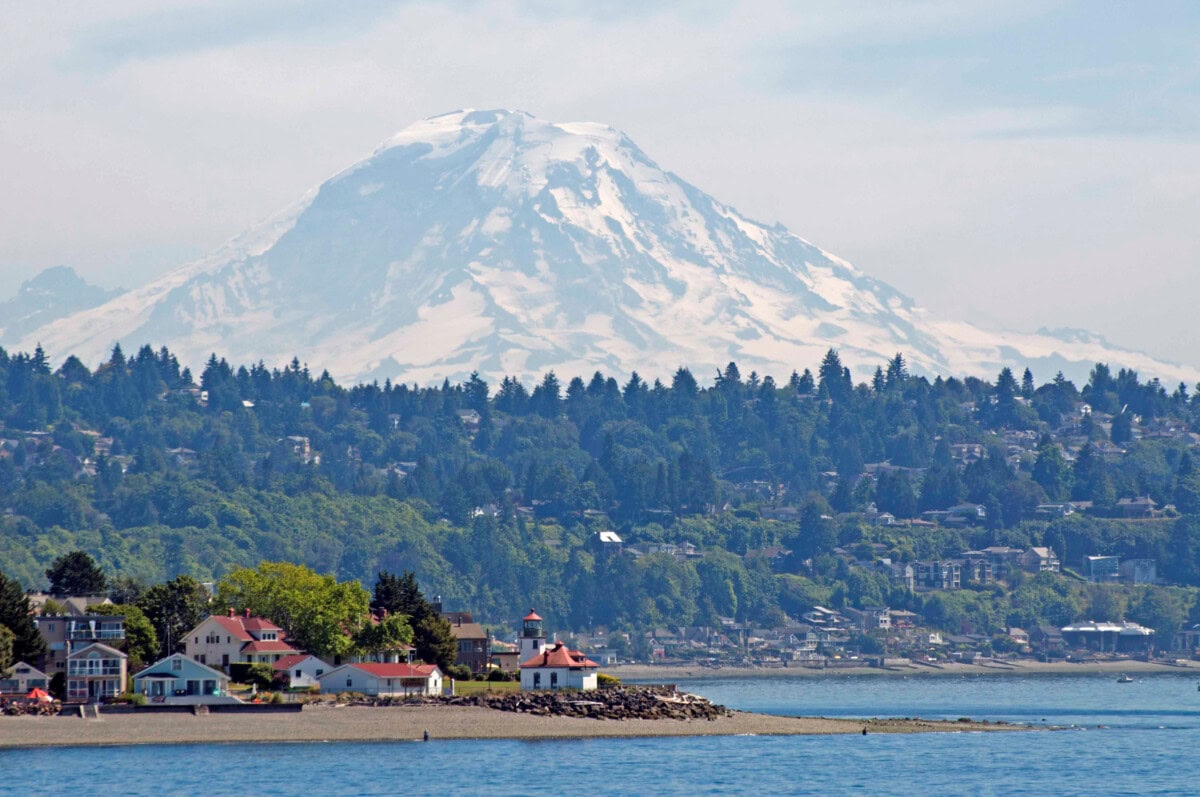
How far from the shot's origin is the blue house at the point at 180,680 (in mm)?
125188

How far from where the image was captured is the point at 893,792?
106m

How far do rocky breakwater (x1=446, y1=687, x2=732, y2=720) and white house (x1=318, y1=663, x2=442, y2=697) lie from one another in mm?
2447

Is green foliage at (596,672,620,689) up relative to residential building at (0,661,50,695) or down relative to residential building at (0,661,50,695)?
down

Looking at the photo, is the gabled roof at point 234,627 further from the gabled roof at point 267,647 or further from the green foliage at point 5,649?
the green foliage at point 5,649

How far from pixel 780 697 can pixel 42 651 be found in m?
83.2

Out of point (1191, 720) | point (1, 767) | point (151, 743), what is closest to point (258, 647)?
point (151, 743)

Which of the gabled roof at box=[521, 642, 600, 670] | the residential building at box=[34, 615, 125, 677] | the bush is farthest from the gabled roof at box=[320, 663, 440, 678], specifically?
the residential building at box=[34, 615, 125, 677]

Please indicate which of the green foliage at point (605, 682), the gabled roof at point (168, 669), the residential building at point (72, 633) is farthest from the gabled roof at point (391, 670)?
the green foliage at point (605, 682)

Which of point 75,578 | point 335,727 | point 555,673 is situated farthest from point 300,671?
point 75,578

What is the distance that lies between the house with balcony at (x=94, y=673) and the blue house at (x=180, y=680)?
3.90 feet

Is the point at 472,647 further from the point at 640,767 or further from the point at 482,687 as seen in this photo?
the point at 640,767

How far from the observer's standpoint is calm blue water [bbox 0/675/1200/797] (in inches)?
4109

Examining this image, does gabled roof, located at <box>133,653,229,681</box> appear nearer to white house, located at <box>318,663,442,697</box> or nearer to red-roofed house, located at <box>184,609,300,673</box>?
red-roofed house, located at <box>184,609,300,673</box>

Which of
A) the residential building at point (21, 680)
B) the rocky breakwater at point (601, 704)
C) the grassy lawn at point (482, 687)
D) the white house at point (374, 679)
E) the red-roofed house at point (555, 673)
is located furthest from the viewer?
the red-roofed house at point (555, 673)
